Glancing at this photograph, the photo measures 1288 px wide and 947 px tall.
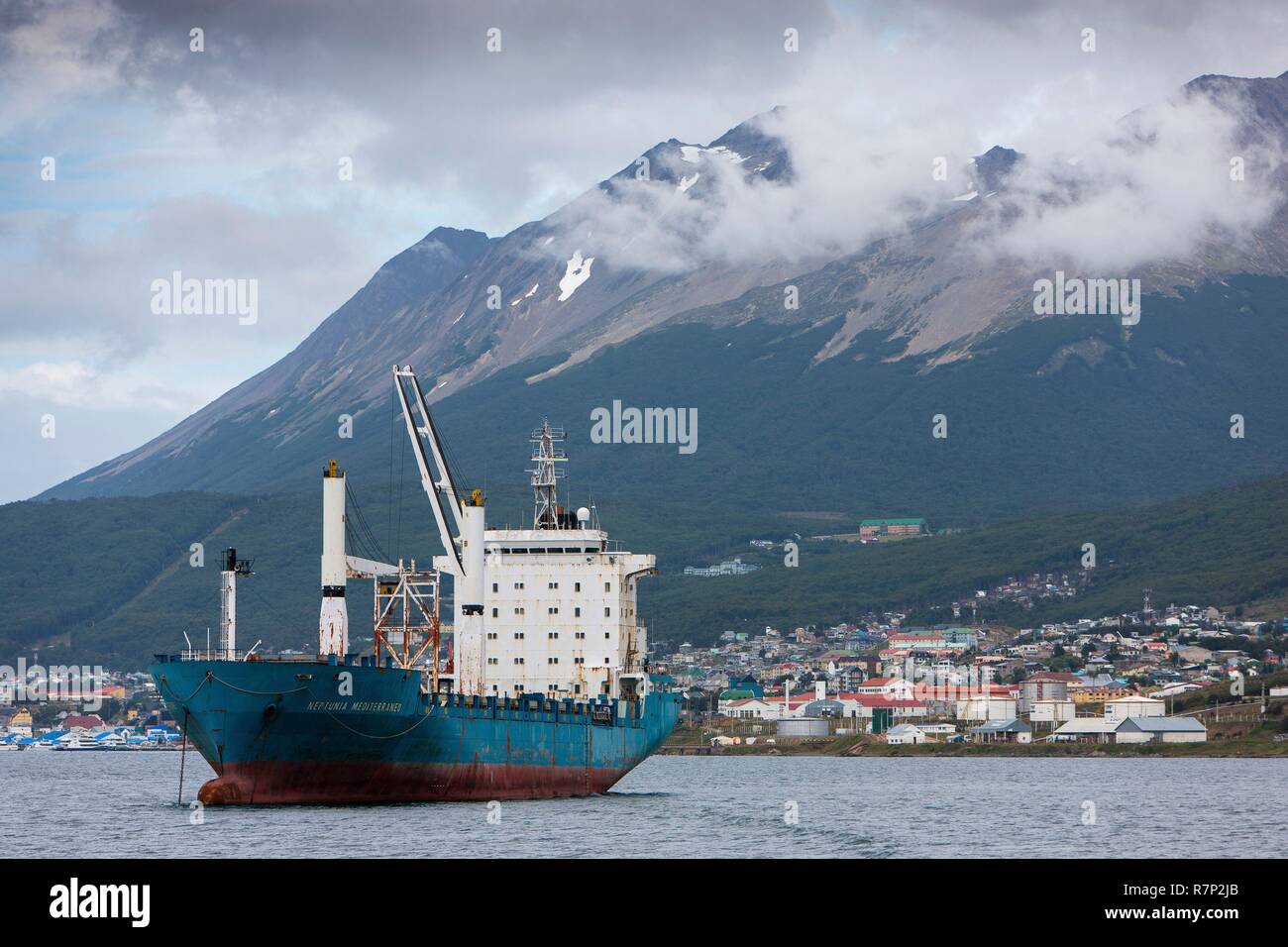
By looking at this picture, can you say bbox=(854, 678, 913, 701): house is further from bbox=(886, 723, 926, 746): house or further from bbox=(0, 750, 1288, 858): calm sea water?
bbox=(0, 750, 1288, 858): calm sea water

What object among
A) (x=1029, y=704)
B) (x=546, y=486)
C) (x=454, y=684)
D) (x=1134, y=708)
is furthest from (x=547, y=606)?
(x=1029, y=704)

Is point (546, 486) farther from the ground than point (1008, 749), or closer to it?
farther from the ground

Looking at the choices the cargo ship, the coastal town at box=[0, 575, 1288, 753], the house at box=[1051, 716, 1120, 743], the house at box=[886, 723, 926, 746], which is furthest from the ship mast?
the house at box=[886, 723, 926, 746]

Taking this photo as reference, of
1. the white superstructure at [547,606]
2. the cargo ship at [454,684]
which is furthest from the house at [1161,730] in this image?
the white superstructure at [547,606]

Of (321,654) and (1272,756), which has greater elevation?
(321,654)

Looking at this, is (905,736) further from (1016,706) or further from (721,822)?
(721,822)
